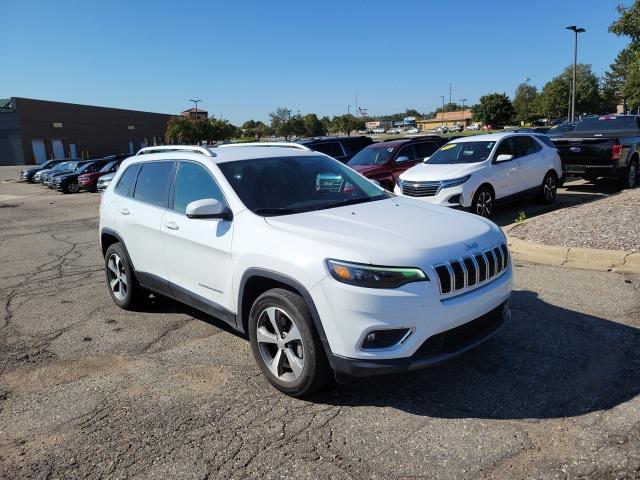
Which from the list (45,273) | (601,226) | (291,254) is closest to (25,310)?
(45,273)

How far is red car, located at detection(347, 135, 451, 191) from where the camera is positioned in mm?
12172

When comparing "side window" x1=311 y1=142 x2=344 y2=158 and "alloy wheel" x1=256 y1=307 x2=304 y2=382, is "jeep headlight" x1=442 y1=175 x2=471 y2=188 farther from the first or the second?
"alloy wheel" x1=256 y1=307 x2=304 y2=382

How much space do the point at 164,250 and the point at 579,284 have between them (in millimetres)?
4396

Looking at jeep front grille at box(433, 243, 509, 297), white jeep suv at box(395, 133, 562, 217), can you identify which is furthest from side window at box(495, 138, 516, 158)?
jeep front grille at box(433, 243, 509, 297)

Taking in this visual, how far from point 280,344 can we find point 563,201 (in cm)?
993

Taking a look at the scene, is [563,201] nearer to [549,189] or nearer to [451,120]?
[549,189]

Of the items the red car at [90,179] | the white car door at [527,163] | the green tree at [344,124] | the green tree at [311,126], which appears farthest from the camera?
the green tree at [344,124]

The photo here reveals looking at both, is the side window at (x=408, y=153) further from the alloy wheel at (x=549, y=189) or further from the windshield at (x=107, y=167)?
the windshield at (x=107, y=167)

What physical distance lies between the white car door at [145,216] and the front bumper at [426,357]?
91.2 inches

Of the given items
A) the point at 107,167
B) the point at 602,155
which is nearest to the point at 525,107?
the point at 107,167

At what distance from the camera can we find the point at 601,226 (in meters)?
7.46

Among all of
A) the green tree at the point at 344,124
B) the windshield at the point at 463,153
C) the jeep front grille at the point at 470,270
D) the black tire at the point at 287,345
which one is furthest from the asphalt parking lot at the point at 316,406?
the green tree at the point at 344,124

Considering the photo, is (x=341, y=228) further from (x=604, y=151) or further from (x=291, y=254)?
(x=604, y=151)

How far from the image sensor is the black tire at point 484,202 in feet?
32.4
